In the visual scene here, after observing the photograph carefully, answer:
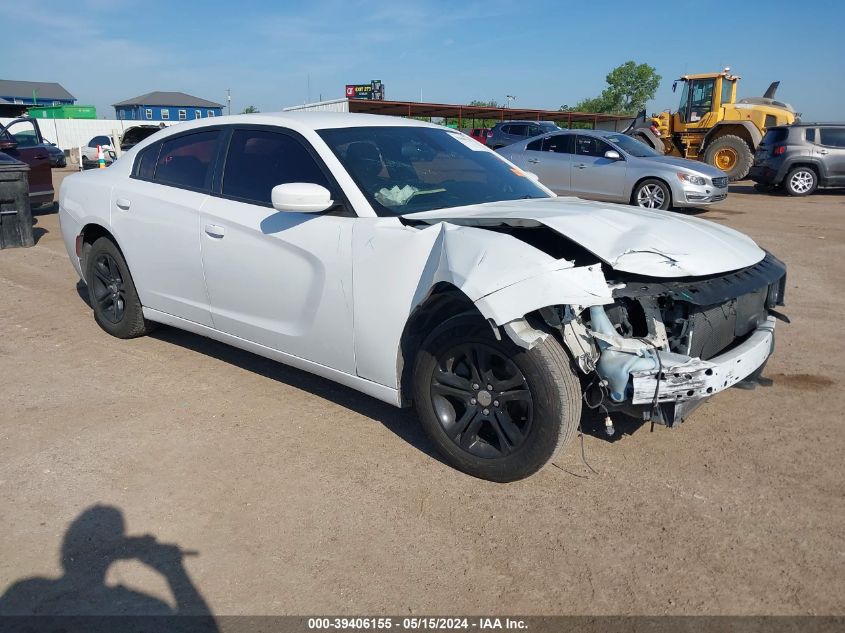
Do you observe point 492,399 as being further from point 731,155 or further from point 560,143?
point 731,155

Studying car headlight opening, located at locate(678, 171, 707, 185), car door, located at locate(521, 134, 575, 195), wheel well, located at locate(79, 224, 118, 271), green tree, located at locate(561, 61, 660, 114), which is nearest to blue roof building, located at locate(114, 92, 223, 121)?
green tree, located at locate(561, 61, 660, 114)

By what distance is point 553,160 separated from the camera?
1383cm

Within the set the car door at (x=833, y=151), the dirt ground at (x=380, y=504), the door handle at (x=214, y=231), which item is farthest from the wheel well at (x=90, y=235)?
the car door at (x=833, y=151)

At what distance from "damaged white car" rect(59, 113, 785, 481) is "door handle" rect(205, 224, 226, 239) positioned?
1 centimetres

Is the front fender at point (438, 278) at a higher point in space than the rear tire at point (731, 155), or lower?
higher

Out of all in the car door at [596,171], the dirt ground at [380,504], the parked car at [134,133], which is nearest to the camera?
the dirt ground at [380,504]

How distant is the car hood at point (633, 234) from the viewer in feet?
9.99

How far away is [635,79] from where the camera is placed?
86.9 m

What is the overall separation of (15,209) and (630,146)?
1065 centimetres

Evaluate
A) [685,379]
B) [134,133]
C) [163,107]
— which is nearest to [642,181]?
[685,379]

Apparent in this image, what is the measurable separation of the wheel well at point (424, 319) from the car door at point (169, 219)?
160 cm

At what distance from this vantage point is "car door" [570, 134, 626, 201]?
42.6 ft

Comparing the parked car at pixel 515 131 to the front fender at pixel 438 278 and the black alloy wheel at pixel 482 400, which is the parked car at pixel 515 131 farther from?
the black alloy wheel at pixel 482 400

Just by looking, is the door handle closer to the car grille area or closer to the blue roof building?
the car grille area
